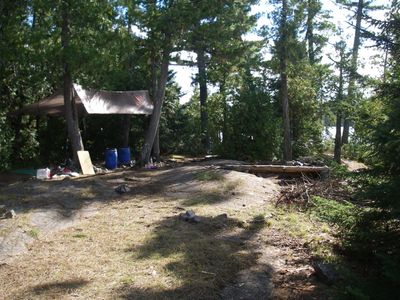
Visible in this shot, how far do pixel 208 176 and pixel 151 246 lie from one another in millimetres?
4367

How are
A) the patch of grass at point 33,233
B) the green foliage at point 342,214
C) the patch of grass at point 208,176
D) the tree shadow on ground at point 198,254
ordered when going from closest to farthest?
the tree shadow on ground at point 198,254 < the green foliage at point 342,214 < the patch of grass at point 33,233 < the patch of grass at point 208,176

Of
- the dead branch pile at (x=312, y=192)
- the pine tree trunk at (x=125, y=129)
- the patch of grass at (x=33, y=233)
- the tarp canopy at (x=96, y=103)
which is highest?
the tarp canopy at (x=96, y=103)

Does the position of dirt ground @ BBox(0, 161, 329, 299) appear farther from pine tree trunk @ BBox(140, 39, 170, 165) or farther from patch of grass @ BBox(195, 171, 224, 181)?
pine tree trunk @ BBox(140, 39, 170, 165)

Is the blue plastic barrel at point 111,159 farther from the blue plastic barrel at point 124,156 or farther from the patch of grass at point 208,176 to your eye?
the patch of grass at point 208,176

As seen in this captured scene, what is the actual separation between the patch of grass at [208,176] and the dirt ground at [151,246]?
0.46 meters

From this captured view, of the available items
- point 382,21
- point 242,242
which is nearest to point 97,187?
point 242,242

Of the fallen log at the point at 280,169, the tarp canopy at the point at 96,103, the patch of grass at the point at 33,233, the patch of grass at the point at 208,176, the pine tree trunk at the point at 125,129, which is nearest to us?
the patch of grass at the point at 33,233

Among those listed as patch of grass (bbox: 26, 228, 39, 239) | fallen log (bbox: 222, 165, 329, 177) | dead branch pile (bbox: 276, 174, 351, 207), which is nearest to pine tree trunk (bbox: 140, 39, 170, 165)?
fallen log (bbox: 222, 165, 329, 177)

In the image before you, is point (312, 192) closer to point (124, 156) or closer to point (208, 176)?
point (208, 176)

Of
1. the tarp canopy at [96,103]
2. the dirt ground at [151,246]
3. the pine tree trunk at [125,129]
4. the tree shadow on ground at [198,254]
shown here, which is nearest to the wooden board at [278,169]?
the dirt ground at [151,246]

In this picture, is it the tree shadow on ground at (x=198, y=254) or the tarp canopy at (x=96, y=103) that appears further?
the tarp canopy at (x=96, y=103)

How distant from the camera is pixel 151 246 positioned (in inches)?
213

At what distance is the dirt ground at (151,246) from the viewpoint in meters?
4.22

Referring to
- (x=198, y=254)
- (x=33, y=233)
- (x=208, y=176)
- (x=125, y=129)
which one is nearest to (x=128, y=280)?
(x=198, y=254)
